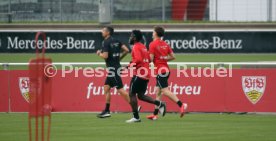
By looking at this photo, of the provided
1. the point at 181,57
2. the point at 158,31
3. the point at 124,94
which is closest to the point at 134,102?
the point at 124,94

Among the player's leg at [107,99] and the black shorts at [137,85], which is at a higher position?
the black shorts at [137,85]

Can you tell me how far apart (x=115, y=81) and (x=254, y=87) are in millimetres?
3376

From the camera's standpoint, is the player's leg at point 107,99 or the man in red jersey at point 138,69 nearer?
the man in red jersey at point 138,69

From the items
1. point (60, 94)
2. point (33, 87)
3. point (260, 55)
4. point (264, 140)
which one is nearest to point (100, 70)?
point (60, 94)

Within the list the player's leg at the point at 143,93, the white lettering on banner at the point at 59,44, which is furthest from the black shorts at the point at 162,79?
the white lettering on banner at the point at 59,44

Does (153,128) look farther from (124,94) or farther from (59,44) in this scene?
(59,44)

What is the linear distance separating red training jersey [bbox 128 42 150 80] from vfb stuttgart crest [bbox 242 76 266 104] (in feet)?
10.2

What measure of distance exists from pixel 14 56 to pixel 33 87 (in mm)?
19717

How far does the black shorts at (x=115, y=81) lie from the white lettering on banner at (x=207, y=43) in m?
12.3

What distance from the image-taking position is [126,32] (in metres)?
30.0

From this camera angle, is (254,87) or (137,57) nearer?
(137,57)

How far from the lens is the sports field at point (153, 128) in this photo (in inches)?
561

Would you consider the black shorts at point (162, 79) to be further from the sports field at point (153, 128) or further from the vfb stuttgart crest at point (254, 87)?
the vfb stuttgart crest at point (254, 87)

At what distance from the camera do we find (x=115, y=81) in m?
17.7
